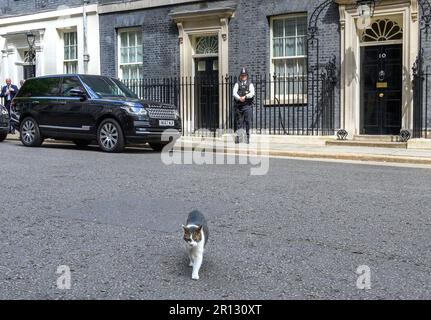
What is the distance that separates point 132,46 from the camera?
21.0 m

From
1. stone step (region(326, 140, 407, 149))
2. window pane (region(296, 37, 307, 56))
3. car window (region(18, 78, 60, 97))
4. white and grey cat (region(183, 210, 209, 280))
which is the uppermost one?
window pane (region(296, 37, 307, 56))

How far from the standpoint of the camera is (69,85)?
49.3 ft

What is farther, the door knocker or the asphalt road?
the door knocker

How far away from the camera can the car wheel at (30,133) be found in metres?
15.5

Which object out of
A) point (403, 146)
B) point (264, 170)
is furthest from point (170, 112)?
Result: point (403, 146)

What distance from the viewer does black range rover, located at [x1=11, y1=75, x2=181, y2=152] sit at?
13781mm

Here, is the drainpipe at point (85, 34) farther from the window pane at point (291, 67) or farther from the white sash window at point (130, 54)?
the window pane at point (291, 67)

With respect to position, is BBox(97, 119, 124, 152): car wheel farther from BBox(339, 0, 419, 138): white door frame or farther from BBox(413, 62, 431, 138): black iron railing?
BBox(413, 62, 431, 138): black iron railing

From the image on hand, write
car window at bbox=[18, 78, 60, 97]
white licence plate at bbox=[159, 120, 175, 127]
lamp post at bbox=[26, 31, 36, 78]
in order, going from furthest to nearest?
lamp post at bbox=[26, 31, 36, 78] < car window at bbox=[18, 78, 60, 97] < white licence plate at bbox=[159, 120, 175, 127]

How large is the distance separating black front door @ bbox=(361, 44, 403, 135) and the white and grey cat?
487 inches

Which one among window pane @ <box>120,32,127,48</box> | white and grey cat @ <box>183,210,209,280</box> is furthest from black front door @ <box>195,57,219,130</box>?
white and grey cat @ <box>183,210,209,280</box>

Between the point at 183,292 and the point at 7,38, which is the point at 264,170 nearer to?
the point at 183,292

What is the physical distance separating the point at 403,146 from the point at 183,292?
37.3 ft

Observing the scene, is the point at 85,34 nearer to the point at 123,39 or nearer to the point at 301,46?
the point at 123,39
